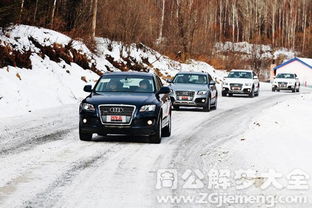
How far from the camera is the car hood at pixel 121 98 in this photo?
12751 mm

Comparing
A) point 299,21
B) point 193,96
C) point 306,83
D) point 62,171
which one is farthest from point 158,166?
point 299,21

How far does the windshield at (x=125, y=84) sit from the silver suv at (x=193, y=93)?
8.69 m

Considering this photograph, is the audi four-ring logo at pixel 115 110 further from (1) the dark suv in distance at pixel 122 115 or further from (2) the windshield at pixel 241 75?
(2) the windshield at pixel 241 75

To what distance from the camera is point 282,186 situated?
8102 mm

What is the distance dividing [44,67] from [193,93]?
26.0 ft

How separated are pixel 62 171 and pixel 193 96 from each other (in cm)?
1422

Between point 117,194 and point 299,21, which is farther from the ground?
point 299,21

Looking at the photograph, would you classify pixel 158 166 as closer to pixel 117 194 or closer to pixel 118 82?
pixel 117 194

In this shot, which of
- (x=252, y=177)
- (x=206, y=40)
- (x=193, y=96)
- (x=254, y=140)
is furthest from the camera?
(x=206, y=40)

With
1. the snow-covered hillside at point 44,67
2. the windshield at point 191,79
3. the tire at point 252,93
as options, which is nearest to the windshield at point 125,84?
the snow-covered hillside at point 44,67

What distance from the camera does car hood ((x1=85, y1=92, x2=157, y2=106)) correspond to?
1275 centimetres

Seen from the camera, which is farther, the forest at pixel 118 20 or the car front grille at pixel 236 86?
the car front grille at pixel 236 86

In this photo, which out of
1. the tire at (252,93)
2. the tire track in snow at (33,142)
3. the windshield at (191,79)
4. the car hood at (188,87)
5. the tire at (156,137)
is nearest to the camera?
the tire track in snow at (33,142)

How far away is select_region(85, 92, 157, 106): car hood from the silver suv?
9447 mm
